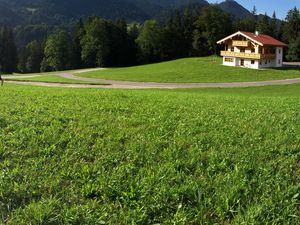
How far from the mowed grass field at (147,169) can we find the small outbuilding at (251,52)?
189ft

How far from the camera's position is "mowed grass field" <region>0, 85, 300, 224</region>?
15.3 ft

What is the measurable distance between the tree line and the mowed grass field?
270 feet

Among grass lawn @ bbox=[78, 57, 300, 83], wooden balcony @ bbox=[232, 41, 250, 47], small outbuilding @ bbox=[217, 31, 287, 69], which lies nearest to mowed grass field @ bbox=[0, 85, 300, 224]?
grass lawn @ bbox=[78, 57, 300, 83]

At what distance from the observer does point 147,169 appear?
570 cm

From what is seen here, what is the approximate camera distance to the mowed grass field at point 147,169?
15.3 feet

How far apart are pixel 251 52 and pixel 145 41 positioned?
35.3 m

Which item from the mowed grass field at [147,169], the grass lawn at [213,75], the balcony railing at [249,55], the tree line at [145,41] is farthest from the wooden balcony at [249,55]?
the mowed grass field at [147,169]

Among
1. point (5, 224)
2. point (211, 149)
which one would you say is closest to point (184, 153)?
point (211, 149)

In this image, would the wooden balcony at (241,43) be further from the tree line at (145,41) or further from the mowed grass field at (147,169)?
the mowed grass field at (147,169)

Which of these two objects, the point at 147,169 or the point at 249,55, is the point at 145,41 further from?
the point at 147,169

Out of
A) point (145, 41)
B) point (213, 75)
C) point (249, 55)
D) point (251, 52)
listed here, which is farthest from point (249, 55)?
point (145, 41)

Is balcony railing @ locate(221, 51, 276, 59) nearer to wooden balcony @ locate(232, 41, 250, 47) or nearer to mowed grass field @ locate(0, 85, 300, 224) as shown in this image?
wooden balcony @ locate(232, 41, 250, 47)

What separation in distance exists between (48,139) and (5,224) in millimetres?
2482

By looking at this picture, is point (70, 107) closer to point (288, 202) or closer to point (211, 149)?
point (211, 149)
